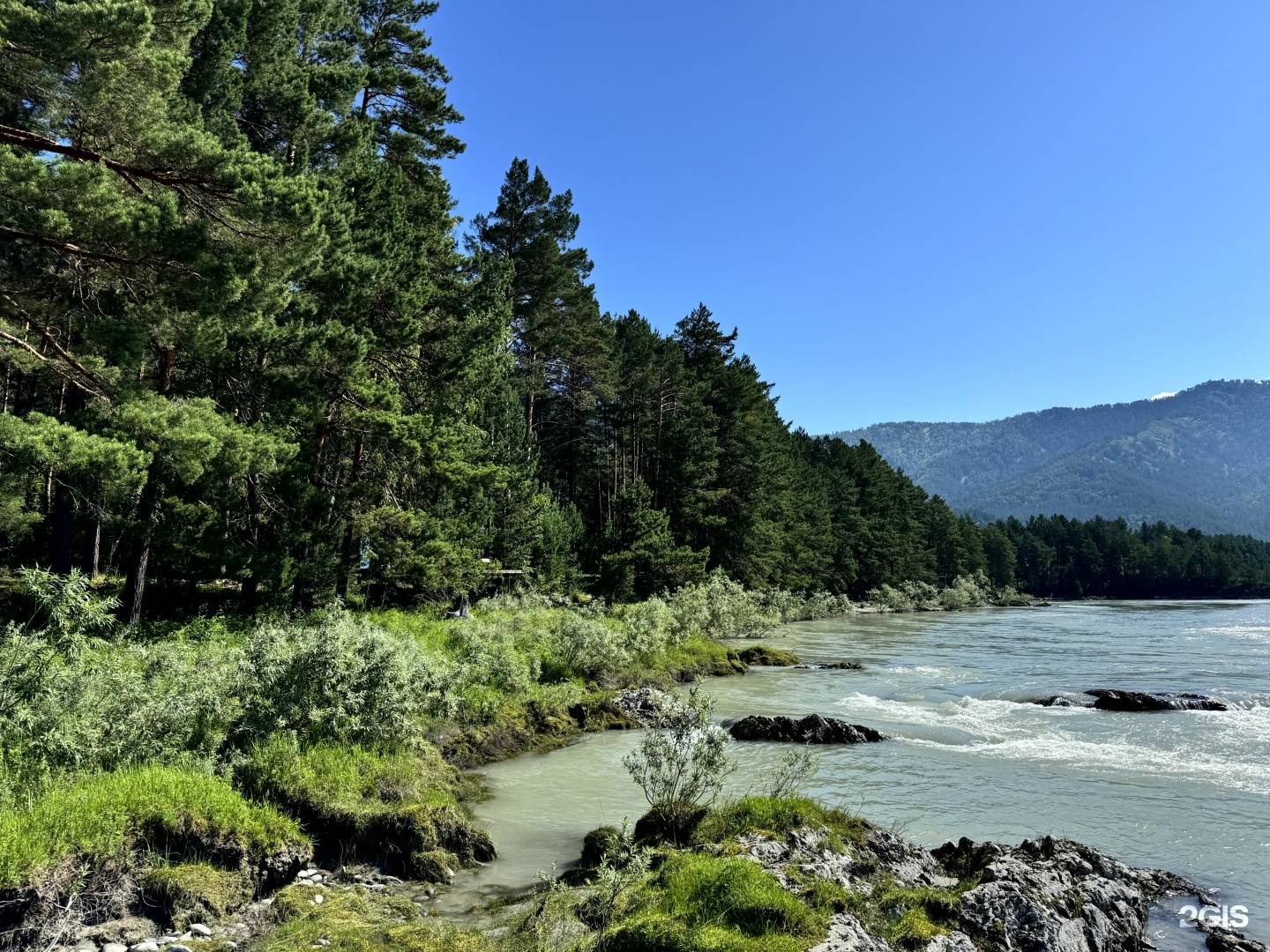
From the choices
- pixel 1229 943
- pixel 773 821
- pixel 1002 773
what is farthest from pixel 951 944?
pixel 1002 773

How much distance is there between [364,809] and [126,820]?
2.58 meters

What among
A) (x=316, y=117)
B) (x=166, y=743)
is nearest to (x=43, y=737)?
(x=166, y=743)

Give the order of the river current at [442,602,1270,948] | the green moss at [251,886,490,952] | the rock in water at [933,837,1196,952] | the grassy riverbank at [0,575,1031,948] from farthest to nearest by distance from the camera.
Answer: the river current at [442,602,1270,948], the grassy riverbank at [0,575,1031,948], the rock in water at [933,837,1196,952], the green moss at [251,886,490,952]

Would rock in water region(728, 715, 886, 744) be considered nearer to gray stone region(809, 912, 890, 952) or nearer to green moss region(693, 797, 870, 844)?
green moss region(693, 797, 870, 844)

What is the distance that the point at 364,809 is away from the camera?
350 inches

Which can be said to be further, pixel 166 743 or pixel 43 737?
pixel 166 743

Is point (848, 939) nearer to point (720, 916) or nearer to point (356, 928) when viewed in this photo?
point (720, 916)

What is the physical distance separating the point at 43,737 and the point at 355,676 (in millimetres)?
3889

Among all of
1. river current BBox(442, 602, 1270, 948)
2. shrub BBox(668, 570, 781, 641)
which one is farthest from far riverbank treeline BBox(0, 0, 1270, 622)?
river current BBox(442, 602, 1270, 948)

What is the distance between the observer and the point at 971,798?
1183 cm

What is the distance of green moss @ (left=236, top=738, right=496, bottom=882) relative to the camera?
28.0 ft

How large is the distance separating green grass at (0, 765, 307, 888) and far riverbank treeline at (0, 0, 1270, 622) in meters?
5.83

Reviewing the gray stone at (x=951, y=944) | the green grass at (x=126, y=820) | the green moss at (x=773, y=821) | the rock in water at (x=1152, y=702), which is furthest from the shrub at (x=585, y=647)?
the gray stone at (x=951, y=944)

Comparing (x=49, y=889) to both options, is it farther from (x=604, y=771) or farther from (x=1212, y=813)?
(x=1212, y=813)
